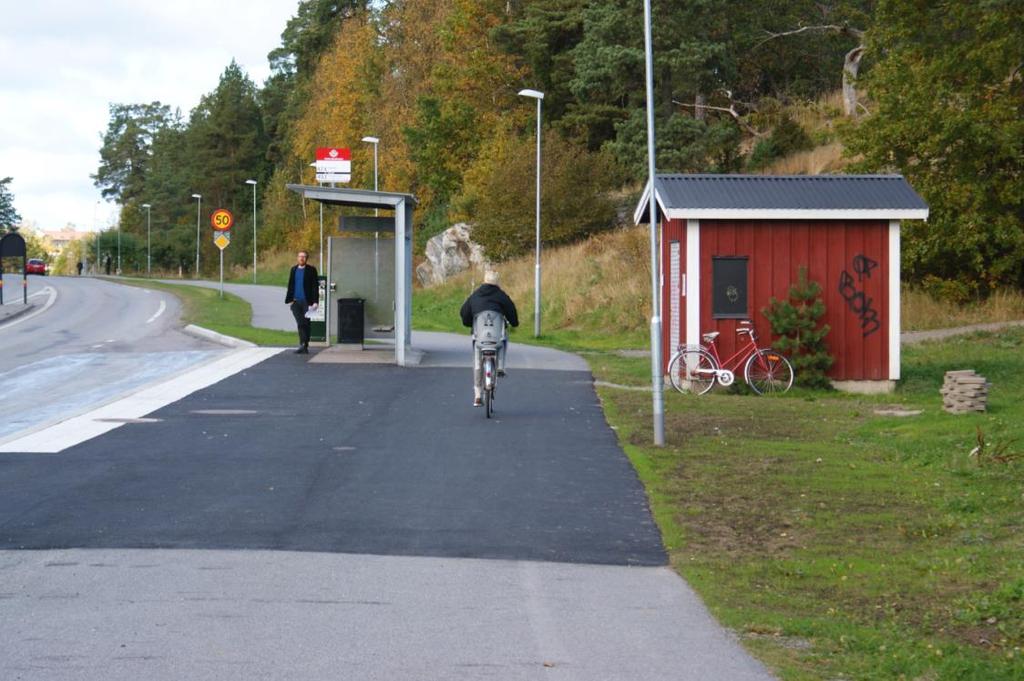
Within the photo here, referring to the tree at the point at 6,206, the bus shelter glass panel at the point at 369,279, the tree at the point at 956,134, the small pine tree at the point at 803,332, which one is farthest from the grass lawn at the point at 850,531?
the tree at the point at 6,206

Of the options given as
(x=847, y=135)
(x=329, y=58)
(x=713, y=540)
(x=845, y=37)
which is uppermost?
(x=329, y=58)

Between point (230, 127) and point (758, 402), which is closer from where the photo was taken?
point (758, 402)

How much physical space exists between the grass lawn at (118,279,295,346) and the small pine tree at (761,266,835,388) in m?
12.2

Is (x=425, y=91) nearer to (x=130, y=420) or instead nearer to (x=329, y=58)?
(x=329, y=58)

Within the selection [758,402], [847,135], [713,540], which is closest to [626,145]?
[847,135]

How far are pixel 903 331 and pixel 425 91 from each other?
152 feet

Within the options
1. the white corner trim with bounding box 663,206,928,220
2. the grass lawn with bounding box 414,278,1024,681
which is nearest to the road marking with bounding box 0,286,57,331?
the white corner trim with bounding box 663,206,928,220

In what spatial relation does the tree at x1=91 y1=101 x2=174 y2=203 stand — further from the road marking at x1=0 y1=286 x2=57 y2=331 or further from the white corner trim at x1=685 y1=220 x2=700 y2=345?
the white corner trim at x1=685 y1=220 x2=700 y2=345

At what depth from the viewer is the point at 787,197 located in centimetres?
2167

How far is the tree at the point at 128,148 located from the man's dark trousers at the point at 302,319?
12574cm

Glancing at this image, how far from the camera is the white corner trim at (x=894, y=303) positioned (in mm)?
21625

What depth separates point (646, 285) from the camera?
3853cm

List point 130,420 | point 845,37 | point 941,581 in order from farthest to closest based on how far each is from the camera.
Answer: point 845,37 < point 130,420 < point 941,581

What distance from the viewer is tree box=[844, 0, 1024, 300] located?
3094 cm
